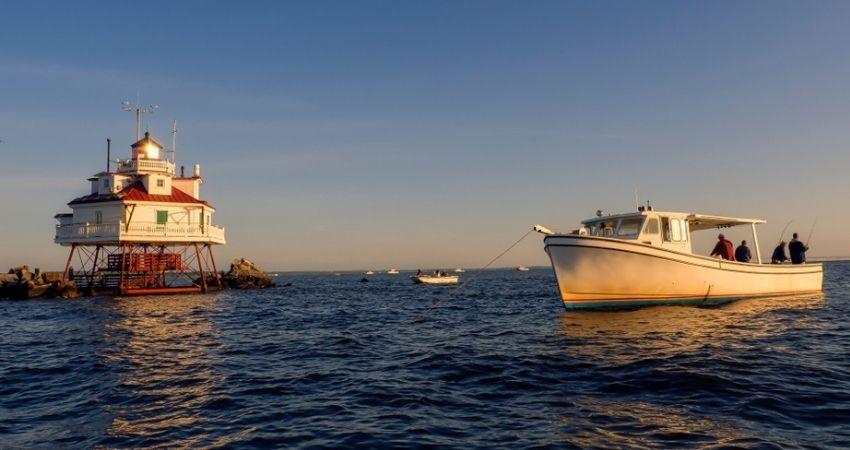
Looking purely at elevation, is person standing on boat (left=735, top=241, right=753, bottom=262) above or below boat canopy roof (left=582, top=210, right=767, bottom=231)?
below

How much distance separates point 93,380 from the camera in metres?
12.1

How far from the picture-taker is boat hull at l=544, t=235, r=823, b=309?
71.8ft

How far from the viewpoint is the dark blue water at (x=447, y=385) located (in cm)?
798

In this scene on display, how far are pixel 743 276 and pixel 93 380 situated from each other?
2591cm

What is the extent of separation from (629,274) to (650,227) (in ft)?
8.84

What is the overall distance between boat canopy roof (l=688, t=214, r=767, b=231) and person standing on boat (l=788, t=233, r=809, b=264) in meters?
3.28

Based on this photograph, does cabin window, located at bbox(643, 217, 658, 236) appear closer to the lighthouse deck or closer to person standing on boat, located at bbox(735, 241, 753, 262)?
person standing on boat, located at bbox(735, 241, 753, 262)

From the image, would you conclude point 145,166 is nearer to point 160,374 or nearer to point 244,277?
point 244,277

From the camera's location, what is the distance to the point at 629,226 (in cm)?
2433

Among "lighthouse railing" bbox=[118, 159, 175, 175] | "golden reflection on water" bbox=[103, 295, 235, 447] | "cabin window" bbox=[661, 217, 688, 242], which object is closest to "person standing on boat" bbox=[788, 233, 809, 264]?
"cabin window" bbox=[661, 217, 688, 242]

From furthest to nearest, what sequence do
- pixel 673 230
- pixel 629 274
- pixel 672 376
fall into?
pixel 673 230
pixel 629 274
pixel 672 376

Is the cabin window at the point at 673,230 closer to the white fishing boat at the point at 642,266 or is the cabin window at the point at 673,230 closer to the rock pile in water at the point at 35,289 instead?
the white fishing boat at the point at 642,266

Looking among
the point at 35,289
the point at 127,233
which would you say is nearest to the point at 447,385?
the point at 127,233

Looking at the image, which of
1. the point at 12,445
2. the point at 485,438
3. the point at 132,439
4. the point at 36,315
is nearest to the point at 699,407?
the point at 485,438
